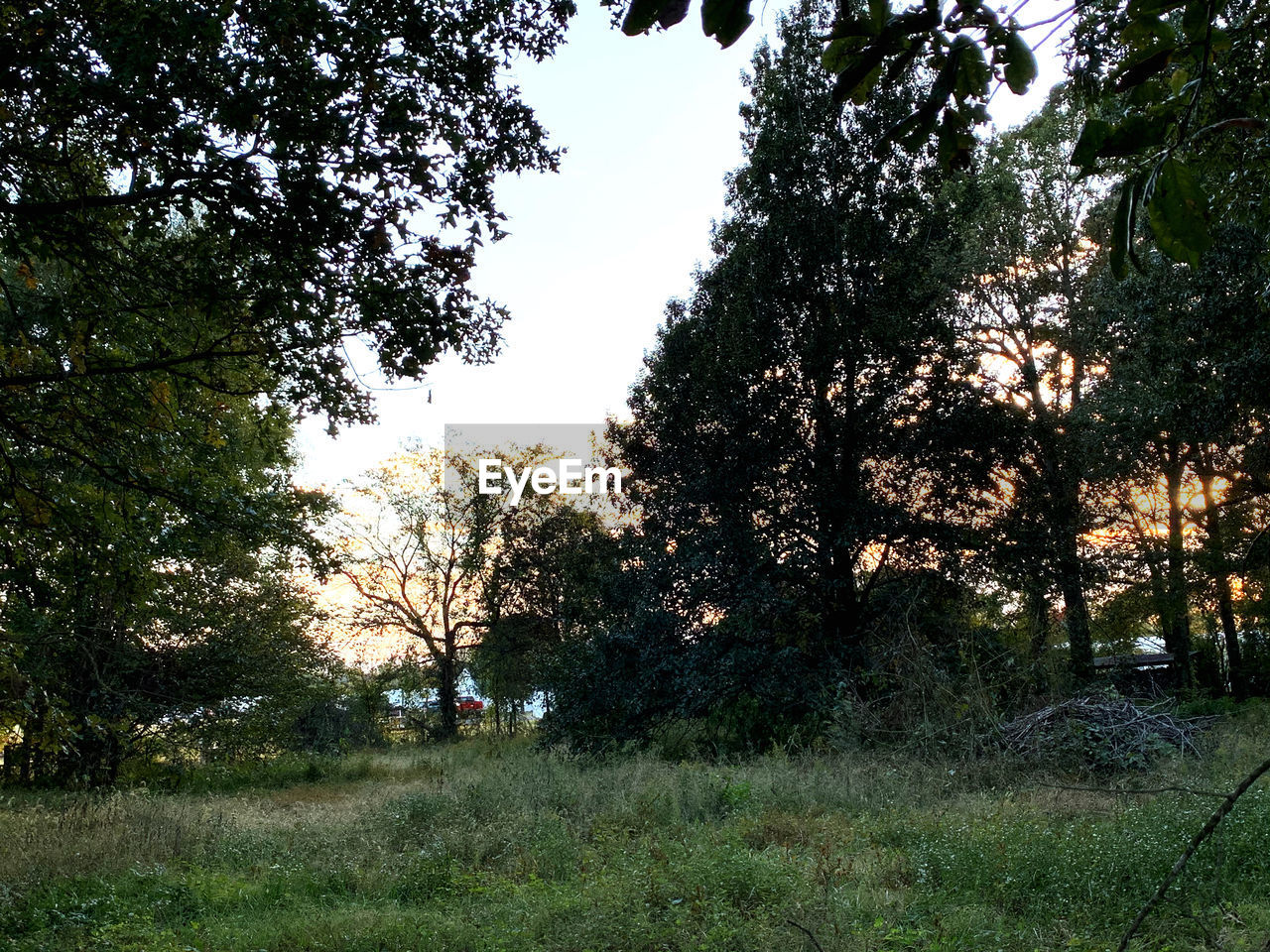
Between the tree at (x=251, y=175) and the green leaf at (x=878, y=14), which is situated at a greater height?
the tree at (x=251, y=175)

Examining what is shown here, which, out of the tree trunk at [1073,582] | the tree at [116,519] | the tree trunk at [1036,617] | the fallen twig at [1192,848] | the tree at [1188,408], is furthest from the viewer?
the tree trunk at [1073,582]

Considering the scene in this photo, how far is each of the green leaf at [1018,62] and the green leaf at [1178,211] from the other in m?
0.24

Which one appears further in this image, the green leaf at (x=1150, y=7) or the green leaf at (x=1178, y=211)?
the green leaf at (x=1150, y=7)

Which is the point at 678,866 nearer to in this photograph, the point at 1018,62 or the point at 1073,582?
the point at 1018,62

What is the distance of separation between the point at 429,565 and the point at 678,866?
18.2m

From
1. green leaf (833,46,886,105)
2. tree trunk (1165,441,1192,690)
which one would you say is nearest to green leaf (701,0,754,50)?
green leaf (833,46,886,105)

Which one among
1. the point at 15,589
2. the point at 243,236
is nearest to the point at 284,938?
the point at 15,589

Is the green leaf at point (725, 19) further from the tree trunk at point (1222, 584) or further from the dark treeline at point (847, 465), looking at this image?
the tree trunk at point (1222, 584)

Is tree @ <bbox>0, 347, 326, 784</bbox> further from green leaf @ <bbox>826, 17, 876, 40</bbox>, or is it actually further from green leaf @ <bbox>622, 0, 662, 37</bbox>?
green leaf @ <bbox>622, 0, 662, 37</bbox>

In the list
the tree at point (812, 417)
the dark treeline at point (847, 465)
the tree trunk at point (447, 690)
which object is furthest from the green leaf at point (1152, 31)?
the tree trunk at point (447, 690)

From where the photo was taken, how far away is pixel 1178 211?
3.20 feet

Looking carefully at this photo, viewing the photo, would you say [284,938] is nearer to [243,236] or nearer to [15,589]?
[15,589]

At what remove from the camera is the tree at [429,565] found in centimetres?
2278

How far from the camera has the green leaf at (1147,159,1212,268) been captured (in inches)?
37.9
